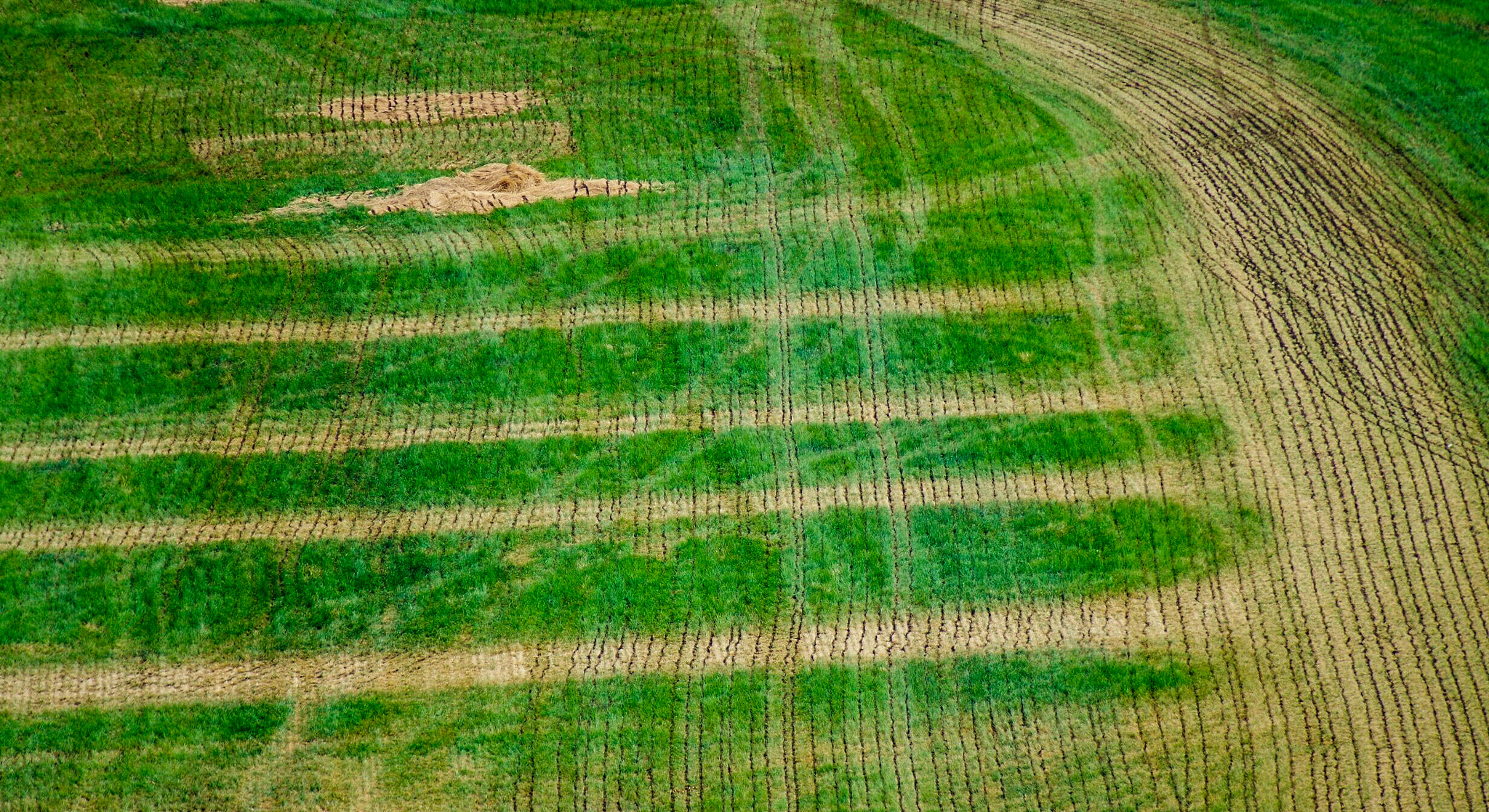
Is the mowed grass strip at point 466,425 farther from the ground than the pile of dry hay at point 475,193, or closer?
closer

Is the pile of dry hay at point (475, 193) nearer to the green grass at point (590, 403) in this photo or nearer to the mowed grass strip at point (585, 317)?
the green grass at point (590, 403)

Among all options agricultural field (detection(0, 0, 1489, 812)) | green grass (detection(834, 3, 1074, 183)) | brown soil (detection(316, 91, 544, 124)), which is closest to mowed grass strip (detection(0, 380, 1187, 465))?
agricultural field (detection(0, 0, 1489, 812))

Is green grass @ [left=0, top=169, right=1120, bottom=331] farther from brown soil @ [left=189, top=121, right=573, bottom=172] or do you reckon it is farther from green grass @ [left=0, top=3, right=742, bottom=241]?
brown soil @ [left=189, top=121, right=573, bottom=172]

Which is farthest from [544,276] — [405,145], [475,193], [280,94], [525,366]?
[280,94]

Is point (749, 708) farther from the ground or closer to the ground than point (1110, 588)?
closer to the ground

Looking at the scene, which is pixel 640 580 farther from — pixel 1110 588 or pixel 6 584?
pixel 6 584

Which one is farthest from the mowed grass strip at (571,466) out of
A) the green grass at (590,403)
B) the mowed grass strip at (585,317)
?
the mowed grass strip at (585,317)

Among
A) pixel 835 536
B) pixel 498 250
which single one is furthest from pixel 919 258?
pixel 498 250
